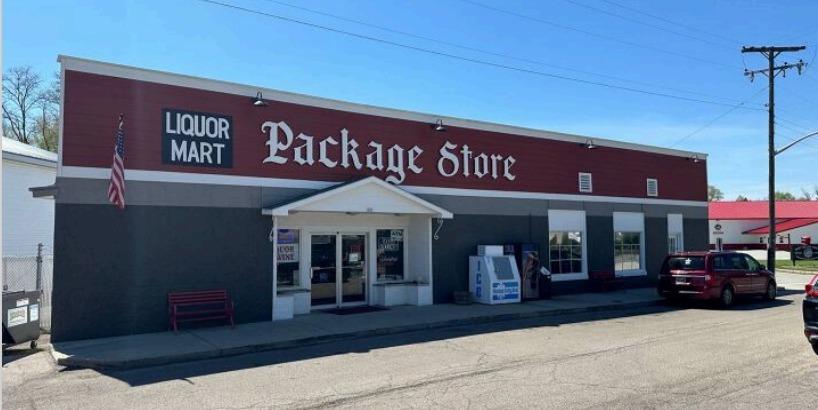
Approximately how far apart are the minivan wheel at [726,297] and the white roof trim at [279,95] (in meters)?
6.66

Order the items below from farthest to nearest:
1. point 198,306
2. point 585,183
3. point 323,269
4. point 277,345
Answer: point 585,183 → point 323,269 → point 198,306 → point 277,345

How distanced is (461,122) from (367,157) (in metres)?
3.49

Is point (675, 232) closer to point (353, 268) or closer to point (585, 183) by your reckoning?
point (585, 183)

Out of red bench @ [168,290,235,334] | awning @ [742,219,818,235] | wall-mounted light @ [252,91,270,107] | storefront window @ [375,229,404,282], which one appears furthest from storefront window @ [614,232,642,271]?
awning @ [742,219,818,235]

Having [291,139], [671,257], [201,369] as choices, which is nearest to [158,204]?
[291,139]

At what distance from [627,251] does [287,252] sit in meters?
13.2

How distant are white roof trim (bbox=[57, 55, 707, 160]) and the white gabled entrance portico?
2.12 meters

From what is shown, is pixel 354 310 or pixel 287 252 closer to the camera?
pixel 287 252

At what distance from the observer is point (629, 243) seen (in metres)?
22.2

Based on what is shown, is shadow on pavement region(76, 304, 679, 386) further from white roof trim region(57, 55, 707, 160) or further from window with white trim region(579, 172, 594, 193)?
window with white trim region(579, 172, 594, 193)

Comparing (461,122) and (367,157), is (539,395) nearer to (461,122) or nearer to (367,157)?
(367,157)

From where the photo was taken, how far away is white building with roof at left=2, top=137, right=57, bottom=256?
1886cm

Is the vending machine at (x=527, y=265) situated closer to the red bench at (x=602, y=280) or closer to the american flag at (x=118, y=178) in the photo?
the red bench at (x=602, y=280)

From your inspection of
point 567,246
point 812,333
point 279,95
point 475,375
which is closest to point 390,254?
point 279,95
